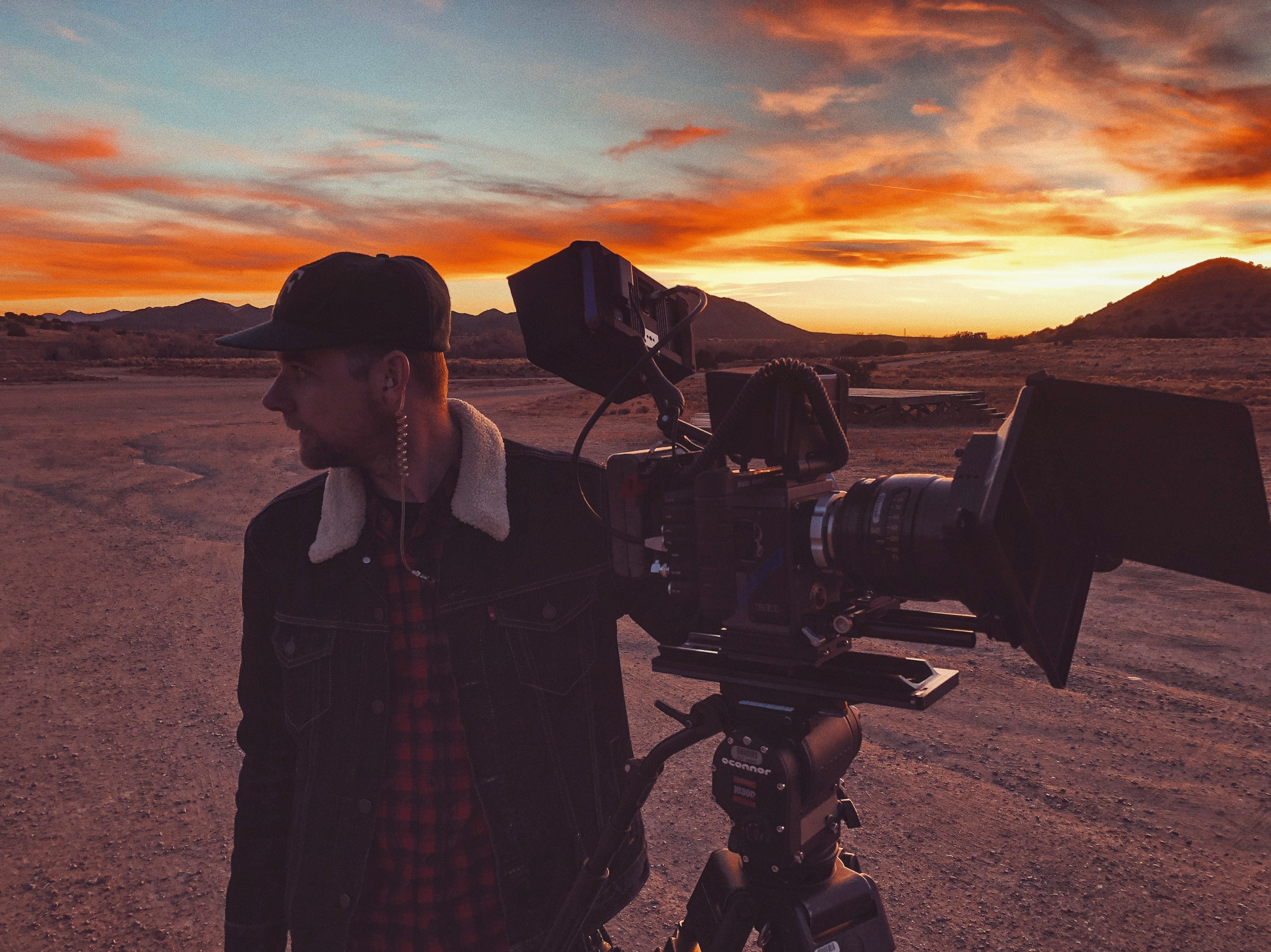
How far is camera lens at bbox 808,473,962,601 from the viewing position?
56.1 inches

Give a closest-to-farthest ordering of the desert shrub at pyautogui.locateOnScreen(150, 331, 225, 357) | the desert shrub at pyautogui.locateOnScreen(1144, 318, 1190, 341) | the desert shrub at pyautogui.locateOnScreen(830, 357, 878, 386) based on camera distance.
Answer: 1. the desert shrub at pyautogui.locateOnScreen(830, 357, 878, 386)
2. the desert shrub at pyautogui.locateOnScreen(150, 331, 225, 357)
3. the desert shrub at pyautogui.locateOnScreen(1144, 318, 1190, 341)

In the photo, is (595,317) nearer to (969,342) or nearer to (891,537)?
(891,537)

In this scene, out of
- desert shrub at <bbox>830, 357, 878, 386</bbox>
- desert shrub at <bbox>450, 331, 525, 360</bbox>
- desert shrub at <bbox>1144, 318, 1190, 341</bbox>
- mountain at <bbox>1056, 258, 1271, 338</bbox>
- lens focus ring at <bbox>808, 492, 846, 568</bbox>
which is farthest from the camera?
mountain at <bbox>1056, 258, 1271, 338</bbox>

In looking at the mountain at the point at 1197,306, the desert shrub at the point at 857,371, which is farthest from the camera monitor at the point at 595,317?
the mountain at the point at 1197,306

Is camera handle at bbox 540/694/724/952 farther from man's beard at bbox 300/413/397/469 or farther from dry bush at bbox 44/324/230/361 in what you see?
dry bush at bbox 44/324/230/361

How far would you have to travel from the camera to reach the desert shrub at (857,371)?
28562mm

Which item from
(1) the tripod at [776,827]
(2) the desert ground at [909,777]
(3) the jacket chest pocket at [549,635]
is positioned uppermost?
(3) the jacket chest pocket at [549,635]

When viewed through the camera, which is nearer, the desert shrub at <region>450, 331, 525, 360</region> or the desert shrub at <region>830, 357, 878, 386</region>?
the desert shrub at <region>830, 357, 878, 386</region>

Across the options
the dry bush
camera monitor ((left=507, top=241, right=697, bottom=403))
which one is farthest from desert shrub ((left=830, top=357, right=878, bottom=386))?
the dry bush

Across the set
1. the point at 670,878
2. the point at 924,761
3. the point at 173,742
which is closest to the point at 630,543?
the point at 670,878

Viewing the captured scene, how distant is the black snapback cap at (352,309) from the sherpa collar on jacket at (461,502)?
8.5 inches

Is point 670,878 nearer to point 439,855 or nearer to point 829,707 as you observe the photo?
point 439,855

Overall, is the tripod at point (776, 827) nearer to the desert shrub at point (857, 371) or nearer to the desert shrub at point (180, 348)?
the desert shrub at point (857, 371)

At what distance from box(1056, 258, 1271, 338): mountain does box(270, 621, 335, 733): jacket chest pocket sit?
115 meters
